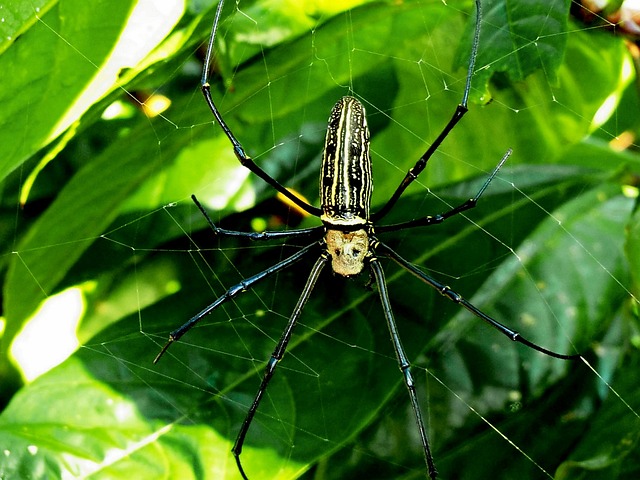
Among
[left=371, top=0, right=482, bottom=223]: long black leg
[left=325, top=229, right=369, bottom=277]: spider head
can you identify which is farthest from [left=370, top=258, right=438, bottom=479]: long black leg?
[left=371, top=0, right=482, bottom=223]: long black leg

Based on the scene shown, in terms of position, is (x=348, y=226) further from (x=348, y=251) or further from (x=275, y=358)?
(x=275, y=358)

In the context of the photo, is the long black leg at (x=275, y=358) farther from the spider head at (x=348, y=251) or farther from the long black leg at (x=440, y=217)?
the long black leg at (x=440, y=217)

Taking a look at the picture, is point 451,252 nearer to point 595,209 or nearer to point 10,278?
point 595,209

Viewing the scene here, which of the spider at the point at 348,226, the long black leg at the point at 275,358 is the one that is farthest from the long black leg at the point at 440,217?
the long black leg at the point at 275,358

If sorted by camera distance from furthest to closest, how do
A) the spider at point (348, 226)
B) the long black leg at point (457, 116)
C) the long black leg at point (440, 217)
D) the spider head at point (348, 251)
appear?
the spider head at point (348, 251), the long black leg at point (440, 217), the spider at point (348, 226), the long black leg at point (457, 116)

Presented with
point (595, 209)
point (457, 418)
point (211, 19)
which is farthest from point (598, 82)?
point (211, 19)

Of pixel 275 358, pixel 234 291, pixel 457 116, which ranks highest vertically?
pixel 457 116

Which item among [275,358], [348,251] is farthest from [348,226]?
[275,358]
